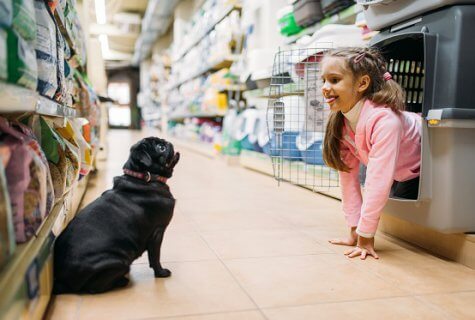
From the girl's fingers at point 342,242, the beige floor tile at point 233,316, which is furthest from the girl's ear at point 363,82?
the beige floor tile at point 233,316

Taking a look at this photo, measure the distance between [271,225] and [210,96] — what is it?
3.85 metres

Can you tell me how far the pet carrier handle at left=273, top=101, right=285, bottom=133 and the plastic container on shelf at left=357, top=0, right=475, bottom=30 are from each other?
0.48 metres

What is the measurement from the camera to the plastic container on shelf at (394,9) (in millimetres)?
1359

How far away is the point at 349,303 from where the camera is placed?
3.66 feet

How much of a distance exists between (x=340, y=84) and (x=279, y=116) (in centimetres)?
50

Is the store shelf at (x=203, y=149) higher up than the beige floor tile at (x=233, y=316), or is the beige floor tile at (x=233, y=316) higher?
the beige floor tile at (x=233, y=316)

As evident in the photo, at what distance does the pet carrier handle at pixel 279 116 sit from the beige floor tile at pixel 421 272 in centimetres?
67

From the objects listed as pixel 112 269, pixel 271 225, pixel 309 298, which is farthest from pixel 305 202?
pixel 112 269

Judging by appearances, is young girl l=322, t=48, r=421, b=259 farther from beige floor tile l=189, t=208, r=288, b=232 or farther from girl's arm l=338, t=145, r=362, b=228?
beige floor tile l=189, t=208, r=288, b=232

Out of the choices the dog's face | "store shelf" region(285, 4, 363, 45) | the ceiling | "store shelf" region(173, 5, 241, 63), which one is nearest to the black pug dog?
the dog's face

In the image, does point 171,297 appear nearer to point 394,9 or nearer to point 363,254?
point 363,254

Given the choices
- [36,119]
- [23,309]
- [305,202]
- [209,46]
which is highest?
[209,46]

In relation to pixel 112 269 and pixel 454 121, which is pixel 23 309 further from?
pixel 454 121

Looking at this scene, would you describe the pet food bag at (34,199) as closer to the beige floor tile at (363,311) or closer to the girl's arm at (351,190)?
the beige floor tile at (363,311)
